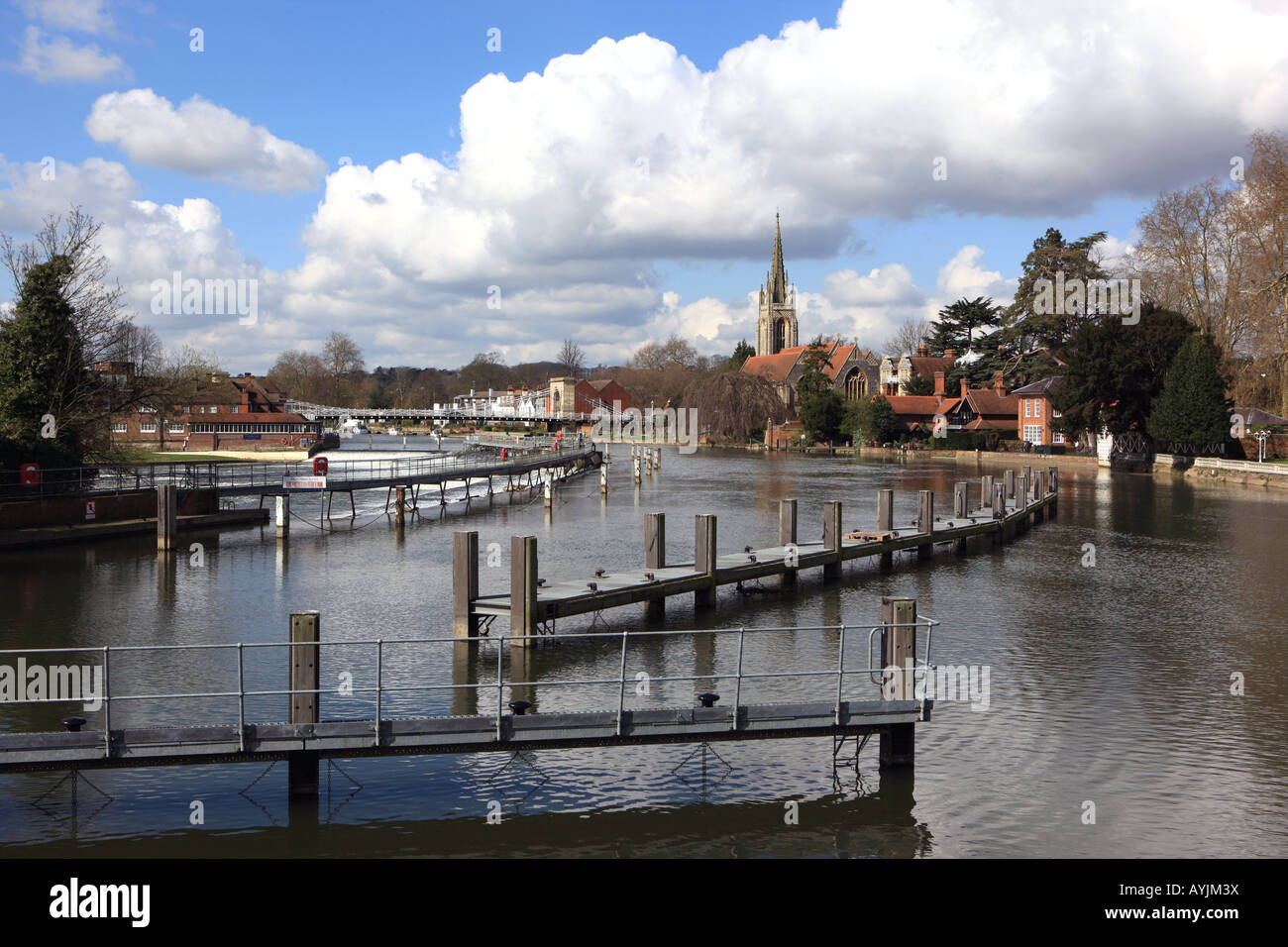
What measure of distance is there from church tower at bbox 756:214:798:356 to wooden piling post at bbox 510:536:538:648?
515 feet

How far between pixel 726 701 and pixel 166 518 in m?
22.3

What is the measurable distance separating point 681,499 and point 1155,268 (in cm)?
4257

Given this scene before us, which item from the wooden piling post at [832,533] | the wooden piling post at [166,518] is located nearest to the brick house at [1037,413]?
the wooden piling post at [832,533]

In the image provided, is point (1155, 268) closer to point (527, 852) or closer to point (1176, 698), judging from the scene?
point (1176, 698)

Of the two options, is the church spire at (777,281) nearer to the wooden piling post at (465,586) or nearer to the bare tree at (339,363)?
the bare tree at (339,363)

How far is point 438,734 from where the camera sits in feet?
37.1

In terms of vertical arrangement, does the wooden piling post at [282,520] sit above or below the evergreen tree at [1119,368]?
below

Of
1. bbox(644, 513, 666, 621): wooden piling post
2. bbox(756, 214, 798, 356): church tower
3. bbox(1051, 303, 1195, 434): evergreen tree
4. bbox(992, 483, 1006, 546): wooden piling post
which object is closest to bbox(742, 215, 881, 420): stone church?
bbox(756, 214, 798, 356): church tower

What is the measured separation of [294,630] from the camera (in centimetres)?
1174

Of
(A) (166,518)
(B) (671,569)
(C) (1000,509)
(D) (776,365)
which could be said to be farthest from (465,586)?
(D) (776,365)

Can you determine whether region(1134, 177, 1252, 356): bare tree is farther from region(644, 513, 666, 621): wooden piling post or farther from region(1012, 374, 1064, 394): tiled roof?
region(644, 513, 666, 621): wooden piling post

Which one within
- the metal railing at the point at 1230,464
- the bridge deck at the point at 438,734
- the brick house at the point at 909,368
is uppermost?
the brick house at the point at 909,368

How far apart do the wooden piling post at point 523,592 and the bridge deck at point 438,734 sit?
635 cm

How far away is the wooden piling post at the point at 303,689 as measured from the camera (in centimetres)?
1146
